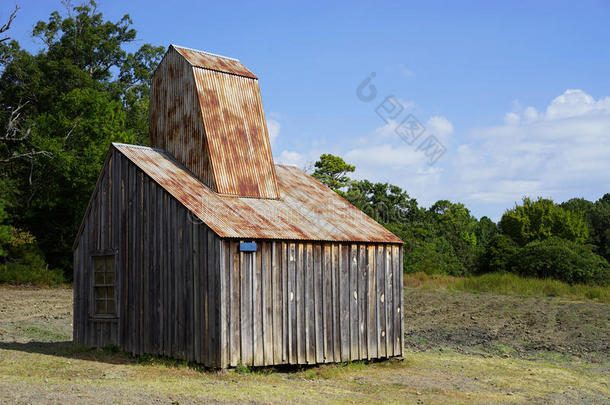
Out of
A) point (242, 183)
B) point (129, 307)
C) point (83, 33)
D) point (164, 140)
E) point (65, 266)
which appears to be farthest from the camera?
point (83, 33)

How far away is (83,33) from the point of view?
44781 mm

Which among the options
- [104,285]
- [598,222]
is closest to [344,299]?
[104,285]

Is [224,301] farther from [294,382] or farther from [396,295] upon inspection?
[396,295]

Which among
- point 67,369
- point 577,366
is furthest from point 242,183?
point 577,366

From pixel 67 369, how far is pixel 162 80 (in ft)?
27.3

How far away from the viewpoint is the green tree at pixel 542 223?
5422cm

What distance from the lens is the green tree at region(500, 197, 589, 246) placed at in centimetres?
5422

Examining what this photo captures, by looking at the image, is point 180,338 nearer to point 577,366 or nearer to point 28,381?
point 28,381

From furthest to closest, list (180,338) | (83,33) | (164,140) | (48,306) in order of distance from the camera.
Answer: (83,33), (48,306), (164,140), (180,338)

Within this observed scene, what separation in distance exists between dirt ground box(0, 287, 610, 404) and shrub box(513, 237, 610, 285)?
23.6ft

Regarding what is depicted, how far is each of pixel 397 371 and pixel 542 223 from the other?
43766 millimetres

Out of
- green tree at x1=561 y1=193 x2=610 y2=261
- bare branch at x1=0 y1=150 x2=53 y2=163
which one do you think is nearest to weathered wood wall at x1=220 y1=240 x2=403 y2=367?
bare branch at x1=0 y1=150 x2=53 y2=163

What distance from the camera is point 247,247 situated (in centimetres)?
1287

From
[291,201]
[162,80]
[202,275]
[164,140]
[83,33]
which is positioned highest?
[83,33]
